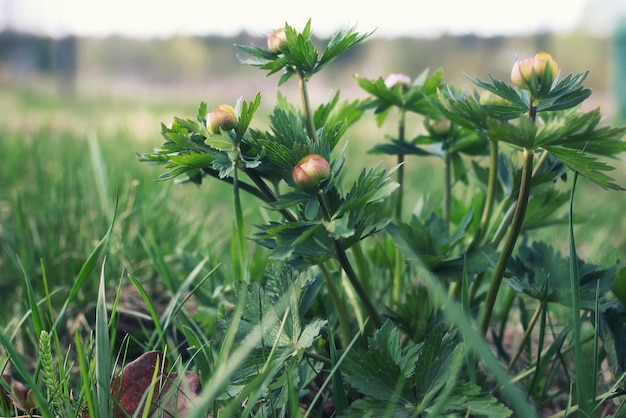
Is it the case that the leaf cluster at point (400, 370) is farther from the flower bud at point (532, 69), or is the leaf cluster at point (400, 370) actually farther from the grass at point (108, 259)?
the flower bud at point (532, 69)

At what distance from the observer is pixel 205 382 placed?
0.67m

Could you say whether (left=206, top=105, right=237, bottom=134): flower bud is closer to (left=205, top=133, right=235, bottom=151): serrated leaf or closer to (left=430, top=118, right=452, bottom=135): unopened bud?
(left=205, top=133, right=235, bottom=151): serrated leaf

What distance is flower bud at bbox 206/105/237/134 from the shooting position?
2.11 ft

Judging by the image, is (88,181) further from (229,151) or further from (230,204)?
(229,151)

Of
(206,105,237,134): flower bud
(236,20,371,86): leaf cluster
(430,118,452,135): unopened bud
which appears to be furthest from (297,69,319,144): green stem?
(430,118,452,135): unopened bud

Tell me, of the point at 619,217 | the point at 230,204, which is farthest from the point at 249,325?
the point at 619,217

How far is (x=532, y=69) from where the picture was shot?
1.93 ft

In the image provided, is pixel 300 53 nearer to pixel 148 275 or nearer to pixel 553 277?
pixel 553 277

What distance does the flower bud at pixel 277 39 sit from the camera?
2.30 ft

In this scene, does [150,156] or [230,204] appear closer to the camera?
[150,156]

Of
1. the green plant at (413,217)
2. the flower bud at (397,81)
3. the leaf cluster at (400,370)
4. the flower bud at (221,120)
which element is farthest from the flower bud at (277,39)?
the leaf cluster at (400,370)

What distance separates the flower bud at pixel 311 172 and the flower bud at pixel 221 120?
0.32 feet

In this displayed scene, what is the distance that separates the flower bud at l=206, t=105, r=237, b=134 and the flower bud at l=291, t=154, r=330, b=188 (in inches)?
3.8

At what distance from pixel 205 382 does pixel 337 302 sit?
0.18 meters
